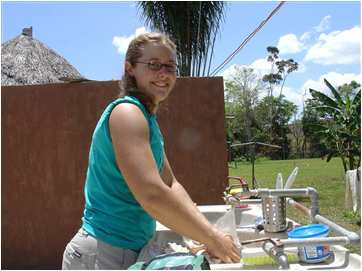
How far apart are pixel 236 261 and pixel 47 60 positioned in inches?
324

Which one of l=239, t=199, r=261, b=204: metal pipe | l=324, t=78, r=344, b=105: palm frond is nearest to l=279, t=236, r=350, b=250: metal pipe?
l=239, t=199, r=261, b=204: metal pipe

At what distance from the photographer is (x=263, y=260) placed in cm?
156

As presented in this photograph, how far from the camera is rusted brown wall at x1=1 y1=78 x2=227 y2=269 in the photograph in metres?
5.09

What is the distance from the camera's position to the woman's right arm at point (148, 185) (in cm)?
132

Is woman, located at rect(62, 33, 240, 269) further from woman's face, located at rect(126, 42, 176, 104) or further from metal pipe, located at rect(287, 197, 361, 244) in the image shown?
metal pipe, located at rect(287, 197, 361, 244)

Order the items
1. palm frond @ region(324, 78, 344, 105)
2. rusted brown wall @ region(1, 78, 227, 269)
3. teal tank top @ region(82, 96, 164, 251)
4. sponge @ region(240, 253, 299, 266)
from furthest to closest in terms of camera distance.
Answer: palm frond @ region(324, 78, 344, 105)
rusted brown wall @ region(1, 78, 227, 269)
sponge @ region(240, 253, 299, 266)
teal tank top @ region(82, 96, 164, 251)

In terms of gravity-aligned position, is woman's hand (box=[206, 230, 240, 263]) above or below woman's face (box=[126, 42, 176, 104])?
below

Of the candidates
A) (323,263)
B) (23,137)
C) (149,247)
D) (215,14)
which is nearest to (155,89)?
(149,247)

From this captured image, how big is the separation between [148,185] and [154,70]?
397mm

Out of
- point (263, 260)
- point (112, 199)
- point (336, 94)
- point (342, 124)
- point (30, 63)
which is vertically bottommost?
point (263, 260)

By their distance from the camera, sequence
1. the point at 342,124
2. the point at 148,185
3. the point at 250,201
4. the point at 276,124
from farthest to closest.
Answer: the point at 276,124 < the point at 342,124 < the point at 250,201 < the point at 148,185

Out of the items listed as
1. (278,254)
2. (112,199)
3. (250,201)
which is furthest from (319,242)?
(250,201)

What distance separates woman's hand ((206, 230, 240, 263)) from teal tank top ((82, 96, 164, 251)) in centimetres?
25

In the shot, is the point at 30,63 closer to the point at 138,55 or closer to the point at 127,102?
the point at 138,55
